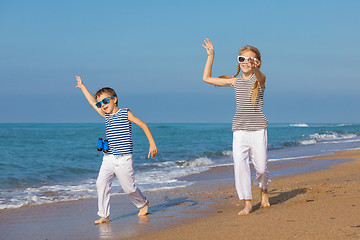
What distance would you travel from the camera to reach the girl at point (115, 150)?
568 centimetres

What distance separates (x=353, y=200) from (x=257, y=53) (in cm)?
210

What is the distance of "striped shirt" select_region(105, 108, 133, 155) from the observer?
18.7ft

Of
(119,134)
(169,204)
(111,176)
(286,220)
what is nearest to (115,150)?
(119,134)

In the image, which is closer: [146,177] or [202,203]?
[202,203]

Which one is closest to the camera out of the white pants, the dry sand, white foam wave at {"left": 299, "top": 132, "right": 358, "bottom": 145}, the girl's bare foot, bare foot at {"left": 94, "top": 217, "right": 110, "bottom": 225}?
the dry sand

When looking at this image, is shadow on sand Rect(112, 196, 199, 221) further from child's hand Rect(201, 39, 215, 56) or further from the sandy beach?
child's hand Rect(201, 39, 215, 56)

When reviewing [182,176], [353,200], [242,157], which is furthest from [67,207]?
[182,176]

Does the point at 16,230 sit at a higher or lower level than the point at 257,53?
lower

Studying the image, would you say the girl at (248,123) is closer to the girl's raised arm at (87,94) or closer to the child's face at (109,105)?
the child's face at (109,105)

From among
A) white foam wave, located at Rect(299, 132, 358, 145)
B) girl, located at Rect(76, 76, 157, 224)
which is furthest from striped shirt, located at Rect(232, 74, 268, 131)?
white foam wave, located at Rect(299, 132, 358, 145)

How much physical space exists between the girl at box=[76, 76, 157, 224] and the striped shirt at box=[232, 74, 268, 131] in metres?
1.15

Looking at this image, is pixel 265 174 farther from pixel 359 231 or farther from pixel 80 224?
pixel 80 224

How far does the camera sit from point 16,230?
211 inches

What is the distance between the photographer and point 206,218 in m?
5.25
